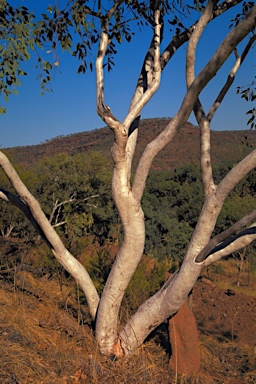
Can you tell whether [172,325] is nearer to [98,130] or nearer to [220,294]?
[220,294]

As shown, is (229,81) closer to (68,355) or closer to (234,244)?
(234,244)

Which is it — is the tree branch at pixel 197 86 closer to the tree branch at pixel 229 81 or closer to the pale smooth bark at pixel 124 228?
the pale smooth bark at pixel 124 228

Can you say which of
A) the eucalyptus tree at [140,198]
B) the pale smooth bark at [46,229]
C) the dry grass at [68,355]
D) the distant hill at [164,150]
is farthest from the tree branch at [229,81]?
the distant hill at [164,150]

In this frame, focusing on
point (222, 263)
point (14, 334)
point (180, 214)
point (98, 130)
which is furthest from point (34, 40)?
point (98, 130)

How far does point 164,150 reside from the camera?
58.8 metres

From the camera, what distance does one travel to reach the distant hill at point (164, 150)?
55.6 meters

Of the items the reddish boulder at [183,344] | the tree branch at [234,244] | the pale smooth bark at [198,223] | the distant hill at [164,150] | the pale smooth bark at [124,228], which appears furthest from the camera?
the distant hill at [164,150]

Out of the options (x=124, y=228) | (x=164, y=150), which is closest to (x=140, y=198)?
(x=124, y=228)

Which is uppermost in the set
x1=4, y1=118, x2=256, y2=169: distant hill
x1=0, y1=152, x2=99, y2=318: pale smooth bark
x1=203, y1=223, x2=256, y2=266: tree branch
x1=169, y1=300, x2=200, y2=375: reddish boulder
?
x1=4, y1=118, x2=256, y2=169: distant hill

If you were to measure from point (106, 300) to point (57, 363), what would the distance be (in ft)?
2.50

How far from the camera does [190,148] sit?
5956 centimetres

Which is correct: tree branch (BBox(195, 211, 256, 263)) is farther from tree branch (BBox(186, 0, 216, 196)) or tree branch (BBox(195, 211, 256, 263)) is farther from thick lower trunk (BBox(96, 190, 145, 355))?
thick lower trunk (BBox(96, 190, 145, 355))

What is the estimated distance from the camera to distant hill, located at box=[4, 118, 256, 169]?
182 feet

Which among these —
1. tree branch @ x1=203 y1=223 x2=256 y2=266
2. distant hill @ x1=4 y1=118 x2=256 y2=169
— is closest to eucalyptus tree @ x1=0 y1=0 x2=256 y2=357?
tree branch @ x1=203 y1=223 x2=256 y2=266
